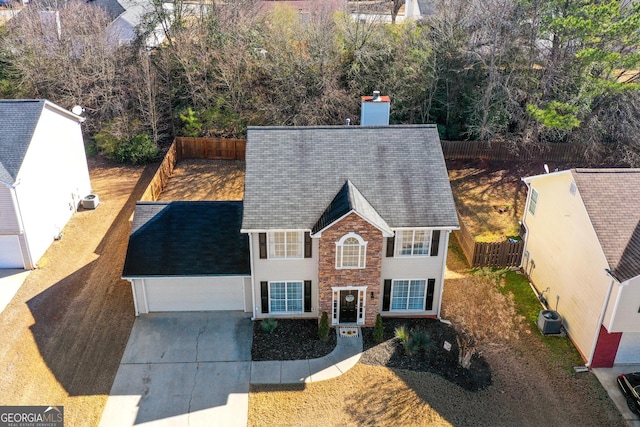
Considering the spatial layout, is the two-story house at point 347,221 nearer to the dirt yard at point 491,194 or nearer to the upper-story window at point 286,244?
the upper-story window at point 286,244

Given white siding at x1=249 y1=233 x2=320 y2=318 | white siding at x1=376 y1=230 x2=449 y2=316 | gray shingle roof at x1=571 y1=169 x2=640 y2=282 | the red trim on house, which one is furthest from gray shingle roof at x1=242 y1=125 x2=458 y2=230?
the red trim on house

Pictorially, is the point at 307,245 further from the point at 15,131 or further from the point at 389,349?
the point at 15,131

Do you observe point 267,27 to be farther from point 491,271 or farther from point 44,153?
point 491,271

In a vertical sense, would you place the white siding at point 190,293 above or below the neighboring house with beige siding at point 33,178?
below

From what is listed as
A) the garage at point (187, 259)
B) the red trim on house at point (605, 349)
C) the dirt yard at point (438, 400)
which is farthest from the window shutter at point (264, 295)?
the red trim on house at point (605, 349)

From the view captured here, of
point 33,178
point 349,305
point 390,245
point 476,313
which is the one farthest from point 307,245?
point 33,178

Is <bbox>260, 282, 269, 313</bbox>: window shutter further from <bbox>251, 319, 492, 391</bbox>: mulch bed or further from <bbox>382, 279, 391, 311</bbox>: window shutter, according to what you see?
<bbox>382, 279, 391, 311</bbox>: window shutter

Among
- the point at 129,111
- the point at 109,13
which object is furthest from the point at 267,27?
the point at 109,13
